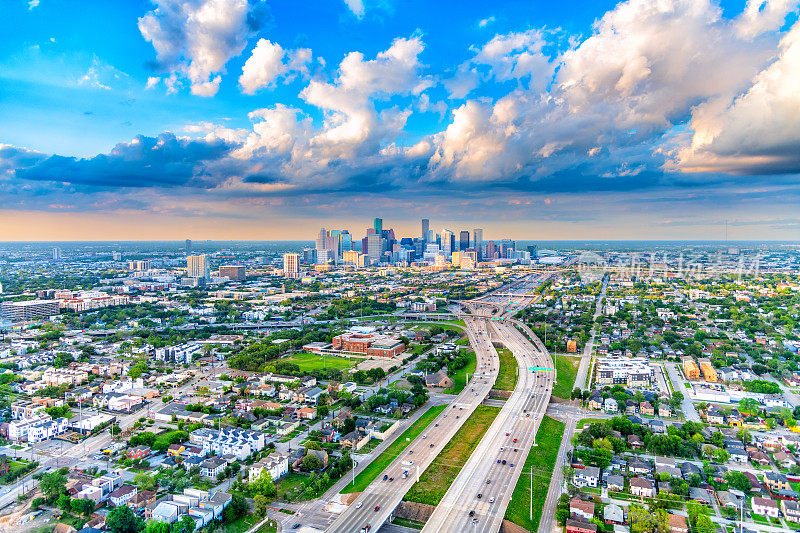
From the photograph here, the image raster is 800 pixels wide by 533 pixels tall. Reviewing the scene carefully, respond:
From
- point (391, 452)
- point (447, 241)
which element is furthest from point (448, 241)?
Result: point (391, 452)

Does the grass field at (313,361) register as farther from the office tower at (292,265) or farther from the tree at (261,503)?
the office tower at (292,265)

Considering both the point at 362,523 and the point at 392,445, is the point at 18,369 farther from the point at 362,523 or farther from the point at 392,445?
the point at 362,523

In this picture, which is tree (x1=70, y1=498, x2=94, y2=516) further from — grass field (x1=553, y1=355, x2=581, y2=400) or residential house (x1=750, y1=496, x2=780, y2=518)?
grass field (x1=553, y1=355, x2=581, y2=400)

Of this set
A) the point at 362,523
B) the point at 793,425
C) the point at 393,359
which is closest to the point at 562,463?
the point at 362,523

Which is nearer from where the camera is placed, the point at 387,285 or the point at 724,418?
the point at 724,418

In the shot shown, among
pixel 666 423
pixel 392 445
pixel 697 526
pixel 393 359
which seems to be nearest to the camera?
pixel 697 526

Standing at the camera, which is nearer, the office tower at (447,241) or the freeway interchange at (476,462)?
the freeway interchange at (476,462)

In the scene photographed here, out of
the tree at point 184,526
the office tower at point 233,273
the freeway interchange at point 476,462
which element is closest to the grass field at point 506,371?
the freeway interchange at point 476,462
